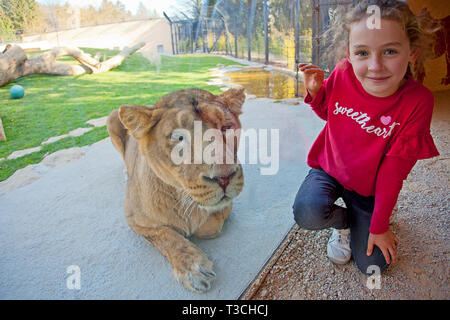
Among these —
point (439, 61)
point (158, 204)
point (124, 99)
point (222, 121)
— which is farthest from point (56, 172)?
point (439, 61)

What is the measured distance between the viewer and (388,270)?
1.54 meters

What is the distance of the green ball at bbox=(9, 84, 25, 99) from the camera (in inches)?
66.1

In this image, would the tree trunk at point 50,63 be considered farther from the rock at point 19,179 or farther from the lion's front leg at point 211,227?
the lion's front leg at point 211,227

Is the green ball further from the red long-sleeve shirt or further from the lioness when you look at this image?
the red long-sleeve shirt

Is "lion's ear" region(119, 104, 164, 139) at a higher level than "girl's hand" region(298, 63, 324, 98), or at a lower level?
lower

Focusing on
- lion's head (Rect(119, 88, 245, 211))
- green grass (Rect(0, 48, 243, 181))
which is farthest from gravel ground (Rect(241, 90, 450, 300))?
green grass (Rect(0, 48, 243, 181))

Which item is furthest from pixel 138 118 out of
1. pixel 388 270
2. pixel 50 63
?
pixel 388 270

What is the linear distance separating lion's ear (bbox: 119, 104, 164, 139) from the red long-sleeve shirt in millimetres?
898

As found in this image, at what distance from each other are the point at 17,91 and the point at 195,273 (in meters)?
1.43

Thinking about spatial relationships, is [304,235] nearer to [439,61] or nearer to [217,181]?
[217,181]

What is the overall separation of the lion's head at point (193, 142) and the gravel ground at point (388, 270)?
51 cm

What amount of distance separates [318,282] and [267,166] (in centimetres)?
131

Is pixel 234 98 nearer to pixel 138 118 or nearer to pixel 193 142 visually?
pixel 193 142

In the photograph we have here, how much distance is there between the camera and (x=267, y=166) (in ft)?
8.78
